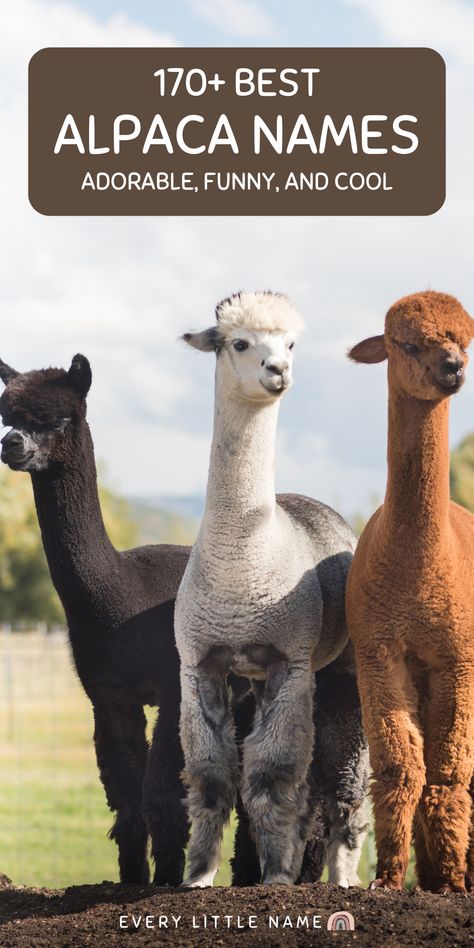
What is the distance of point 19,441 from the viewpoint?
21.7 feet

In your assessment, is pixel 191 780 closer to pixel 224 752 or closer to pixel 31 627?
pixel 224 752

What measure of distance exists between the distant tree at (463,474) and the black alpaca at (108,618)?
15.6 m

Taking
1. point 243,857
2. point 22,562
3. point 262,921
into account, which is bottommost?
point 262,921

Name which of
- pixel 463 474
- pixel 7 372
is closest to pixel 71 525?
pixel 7 372

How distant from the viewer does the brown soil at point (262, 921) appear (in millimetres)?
5176

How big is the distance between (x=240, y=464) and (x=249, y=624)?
0.74 meters

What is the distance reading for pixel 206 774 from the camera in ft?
19.7

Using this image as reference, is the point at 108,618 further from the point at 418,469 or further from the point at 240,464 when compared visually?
the point at 418,469

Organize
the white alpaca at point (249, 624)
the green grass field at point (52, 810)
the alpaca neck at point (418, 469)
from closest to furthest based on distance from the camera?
the alpaca neck at point (418, 469) < the white alpaca at point (249, 624) < the green grass field at point (52, 810)

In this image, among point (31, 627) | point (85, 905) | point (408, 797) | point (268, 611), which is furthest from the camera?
point (31, 627)

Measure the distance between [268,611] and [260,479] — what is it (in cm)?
62

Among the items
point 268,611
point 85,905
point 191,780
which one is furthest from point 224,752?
point 85,905

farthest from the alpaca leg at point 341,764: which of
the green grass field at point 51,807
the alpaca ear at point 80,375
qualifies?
the green grass field at point 51,807

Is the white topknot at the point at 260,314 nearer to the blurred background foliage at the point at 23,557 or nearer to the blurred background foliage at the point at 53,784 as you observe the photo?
the blurred background foliage at the point at 53,784
